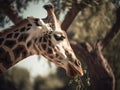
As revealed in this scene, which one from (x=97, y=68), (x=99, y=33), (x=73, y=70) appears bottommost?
(x=99, y=33)

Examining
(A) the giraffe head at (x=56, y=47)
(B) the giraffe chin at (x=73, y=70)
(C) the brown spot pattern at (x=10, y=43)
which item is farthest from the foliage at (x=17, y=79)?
(B) the giraffe chin at (x=73, y=70)

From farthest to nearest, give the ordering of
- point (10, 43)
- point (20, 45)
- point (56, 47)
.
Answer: point (10, 43)
point (20, 45)
point (56, 47)

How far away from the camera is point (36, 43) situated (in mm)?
6492

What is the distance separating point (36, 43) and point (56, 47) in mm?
346

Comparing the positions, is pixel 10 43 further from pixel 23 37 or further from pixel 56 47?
pixel 56 47

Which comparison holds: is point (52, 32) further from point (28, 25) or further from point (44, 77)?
point (44, 77)

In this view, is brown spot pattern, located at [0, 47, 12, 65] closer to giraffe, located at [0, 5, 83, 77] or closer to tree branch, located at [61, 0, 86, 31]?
giraffe, located at [0, 5, 83, 77]

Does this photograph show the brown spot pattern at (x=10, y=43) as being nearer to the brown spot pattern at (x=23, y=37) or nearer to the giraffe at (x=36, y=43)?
the giraffe at (x=36, y=43)

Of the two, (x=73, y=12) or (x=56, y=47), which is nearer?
(x=56, y=47)

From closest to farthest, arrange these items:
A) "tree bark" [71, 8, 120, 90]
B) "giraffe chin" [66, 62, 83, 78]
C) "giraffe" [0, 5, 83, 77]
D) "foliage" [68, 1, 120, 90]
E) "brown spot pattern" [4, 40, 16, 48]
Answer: "giraffe chin" [66, 62, 83, 78] < "giraffe" [0, 5, 83, 77] < "brown spot pattern" [4, 40, 16, 48] < "tree bark" [71, 8, 120, 90] < "foliage" [68, 1, 120, 90]

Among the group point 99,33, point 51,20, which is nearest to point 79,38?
point 99,33

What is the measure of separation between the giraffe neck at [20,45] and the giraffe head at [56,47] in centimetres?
6

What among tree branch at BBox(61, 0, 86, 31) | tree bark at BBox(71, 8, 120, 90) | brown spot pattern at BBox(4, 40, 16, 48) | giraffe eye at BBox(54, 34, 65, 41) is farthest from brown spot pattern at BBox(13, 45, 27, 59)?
tree branch at BBox(61, 0, 86, 31)

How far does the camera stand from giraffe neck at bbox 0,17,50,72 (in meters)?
6.51
